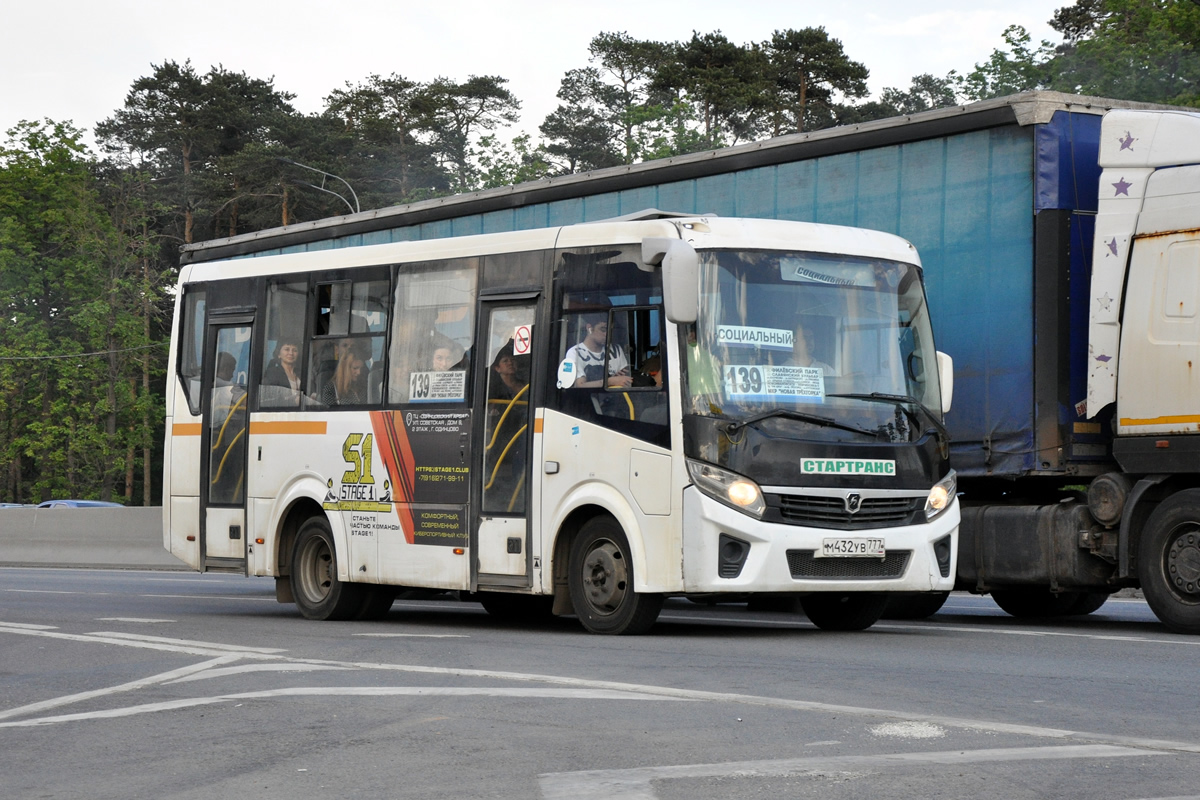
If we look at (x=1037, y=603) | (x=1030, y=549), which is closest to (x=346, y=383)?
(x=1030, y=549)

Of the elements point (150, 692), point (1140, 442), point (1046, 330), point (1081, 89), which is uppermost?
point (1081, 89)

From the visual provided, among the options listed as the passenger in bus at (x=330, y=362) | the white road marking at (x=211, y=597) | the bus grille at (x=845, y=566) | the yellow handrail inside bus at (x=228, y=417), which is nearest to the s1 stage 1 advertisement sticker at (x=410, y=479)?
the passenger in bus at (x=330, y=362)

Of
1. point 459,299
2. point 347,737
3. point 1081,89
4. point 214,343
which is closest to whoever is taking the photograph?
point 347,737

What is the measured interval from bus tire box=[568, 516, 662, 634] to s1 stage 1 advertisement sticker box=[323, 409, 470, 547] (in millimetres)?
1244

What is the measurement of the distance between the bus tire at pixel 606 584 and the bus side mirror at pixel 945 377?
2.59 metres

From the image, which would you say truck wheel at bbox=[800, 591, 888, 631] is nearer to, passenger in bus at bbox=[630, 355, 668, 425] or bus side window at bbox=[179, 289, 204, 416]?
passenger in bus at bbox=[630, 355, 668, 425]

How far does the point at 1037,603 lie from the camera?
15008 mm

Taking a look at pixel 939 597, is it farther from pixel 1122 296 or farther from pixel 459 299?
pixel 459 299

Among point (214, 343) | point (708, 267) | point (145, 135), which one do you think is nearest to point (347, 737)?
point (708, 267)

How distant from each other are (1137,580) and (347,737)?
753cm

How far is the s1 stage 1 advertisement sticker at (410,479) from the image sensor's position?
13.0 metres

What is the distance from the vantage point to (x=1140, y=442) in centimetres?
1230

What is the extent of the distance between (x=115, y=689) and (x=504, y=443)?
429cm

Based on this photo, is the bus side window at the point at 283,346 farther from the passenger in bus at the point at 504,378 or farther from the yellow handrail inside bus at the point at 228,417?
the passenger in bus at the point at 504,378
